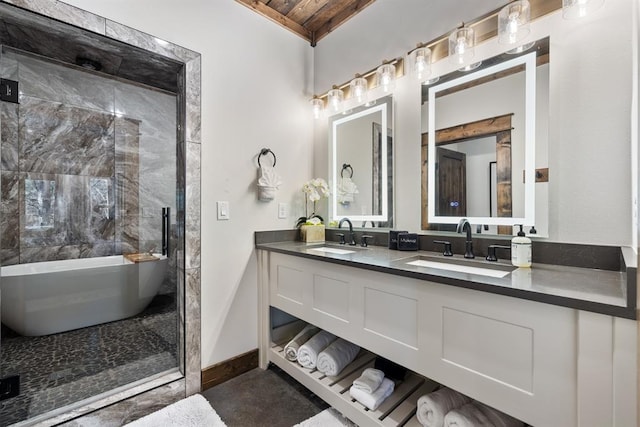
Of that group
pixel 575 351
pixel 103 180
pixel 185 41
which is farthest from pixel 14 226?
pixel 575 351

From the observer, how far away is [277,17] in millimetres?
2279

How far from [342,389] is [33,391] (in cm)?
177

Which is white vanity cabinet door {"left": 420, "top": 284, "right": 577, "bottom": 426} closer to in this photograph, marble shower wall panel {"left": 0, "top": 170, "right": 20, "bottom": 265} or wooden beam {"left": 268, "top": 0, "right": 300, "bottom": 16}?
wooden beam {"left": 268, "top": 0, "right": 300, "bottom": 16}

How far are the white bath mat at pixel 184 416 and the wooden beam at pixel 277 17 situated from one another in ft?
8.69

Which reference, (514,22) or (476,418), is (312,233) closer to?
(476,418)

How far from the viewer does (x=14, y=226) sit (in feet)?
9.11

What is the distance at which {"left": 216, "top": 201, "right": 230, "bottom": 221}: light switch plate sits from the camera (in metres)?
1.94

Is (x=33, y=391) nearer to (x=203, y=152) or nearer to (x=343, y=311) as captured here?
(x=203, y=152)

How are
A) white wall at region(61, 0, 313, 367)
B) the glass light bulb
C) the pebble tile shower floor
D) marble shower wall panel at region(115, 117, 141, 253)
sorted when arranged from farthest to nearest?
marble shower wall panel at region(115, 117, 141, 253) < white wall at region(61, 0, 313, 367) < the glass light bulb < the pebble tile shower floor

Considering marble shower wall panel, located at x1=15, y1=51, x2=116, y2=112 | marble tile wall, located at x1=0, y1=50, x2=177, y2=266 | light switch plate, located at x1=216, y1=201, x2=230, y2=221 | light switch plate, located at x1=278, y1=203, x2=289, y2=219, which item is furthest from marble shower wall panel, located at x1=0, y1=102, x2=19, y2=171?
light switch plate, located at x1=278, y1=203, x2=289, y2=219

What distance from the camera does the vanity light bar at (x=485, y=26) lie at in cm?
136

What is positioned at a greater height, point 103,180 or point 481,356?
point 103,180

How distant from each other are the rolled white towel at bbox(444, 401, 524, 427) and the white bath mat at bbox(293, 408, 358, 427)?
0.56 metres

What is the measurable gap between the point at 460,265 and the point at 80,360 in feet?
8.44
